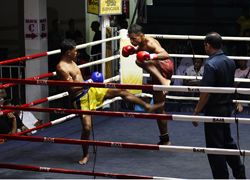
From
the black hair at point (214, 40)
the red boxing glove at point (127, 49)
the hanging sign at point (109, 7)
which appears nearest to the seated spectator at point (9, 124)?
the red boxing glove at point (127, 49)

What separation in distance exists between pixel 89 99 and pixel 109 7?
2091mm

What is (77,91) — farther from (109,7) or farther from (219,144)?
(109,7)

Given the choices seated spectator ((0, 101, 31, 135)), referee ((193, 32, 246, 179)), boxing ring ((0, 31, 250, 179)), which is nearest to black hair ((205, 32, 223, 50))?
referee ((193, 32, 246, 179))

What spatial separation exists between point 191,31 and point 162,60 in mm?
4808

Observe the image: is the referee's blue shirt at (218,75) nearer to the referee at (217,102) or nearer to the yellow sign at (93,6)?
the referee at (217,102)

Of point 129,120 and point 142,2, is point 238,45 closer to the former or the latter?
point 142,2

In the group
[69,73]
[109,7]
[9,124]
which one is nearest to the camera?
[69,73]

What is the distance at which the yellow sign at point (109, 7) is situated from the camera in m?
5.55

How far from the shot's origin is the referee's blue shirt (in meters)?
3.01

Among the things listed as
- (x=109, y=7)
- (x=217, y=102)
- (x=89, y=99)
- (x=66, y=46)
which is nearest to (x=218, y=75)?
(x=217, y=102)

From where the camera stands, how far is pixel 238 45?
7859 millimetres

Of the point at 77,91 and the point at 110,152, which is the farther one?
the point at 110,152

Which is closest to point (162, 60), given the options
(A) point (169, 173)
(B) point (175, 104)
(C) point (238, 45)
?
(A) point (169, 173)

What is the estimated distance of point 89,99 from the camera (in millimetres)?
3881
